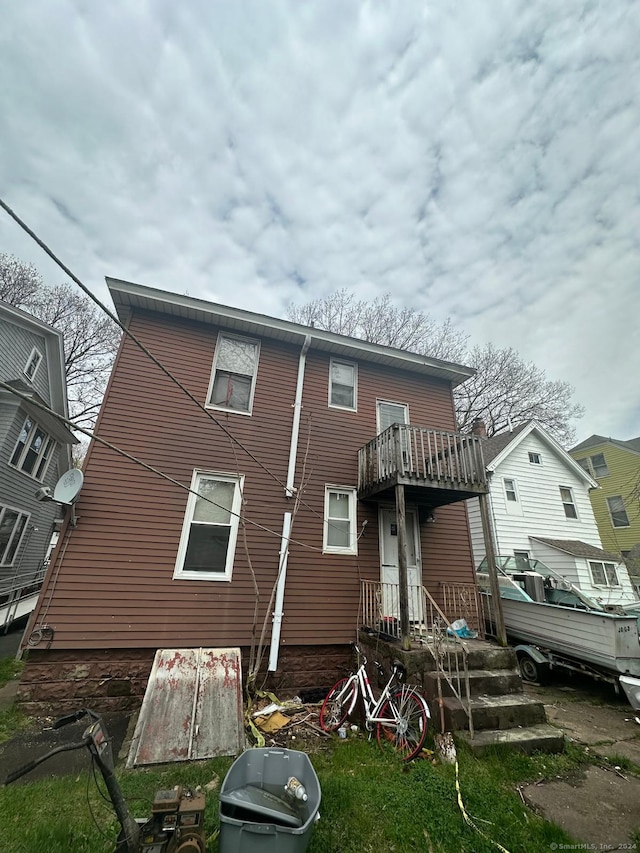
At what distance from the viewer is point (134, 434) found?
6461 mm

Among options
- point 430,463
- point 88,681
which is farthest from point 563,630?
point 88,681

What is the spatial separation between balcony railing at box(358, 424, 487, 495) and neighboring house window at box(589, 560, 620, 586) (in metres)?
8.83

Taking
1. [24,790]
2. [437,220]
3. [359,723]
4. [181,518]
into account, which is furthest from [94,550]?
[437,220]

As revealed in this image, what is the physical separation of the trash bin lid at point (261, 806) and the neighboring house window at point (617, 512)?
21.8 metres

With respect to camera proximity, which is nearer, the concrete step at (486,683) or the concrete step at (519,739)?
the concrete step at (519,739)

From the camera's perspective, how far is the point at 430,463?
625cm

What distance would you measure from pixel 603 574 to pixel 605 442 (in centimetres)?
1098

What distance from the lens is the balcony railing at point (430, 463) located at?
6.14 metres

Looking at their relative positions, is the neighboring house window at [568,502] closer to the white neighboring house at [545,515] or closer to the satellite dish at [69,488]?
the white neighboring house at [545,515]

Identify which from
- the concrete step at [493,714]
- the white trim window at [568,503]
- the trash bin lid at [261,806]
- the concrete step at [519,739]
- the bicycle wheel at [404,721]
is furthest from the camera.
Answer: the white trim window at [568,503]

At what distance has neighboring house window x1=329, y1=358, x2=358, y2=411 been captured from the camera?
26.8 feet

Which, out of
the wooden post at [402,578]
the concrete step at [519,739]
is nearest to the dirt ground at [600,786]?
the concrete step at [519,739]

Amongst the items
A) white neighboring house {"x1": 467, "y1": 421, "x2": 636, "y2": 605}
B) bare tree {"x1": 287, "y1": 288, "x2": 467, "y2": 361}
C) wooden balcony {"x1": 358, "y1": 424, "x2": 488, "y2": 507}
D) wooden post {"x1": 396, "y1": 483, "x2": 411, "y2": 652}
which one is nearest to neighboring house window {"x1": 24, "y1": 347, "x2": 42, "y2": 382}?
bare tree {"x1": 287, "y1": 288, "x2": 467, "y2": 361}

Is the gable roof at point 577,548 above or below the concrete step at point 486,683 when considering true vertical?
above
